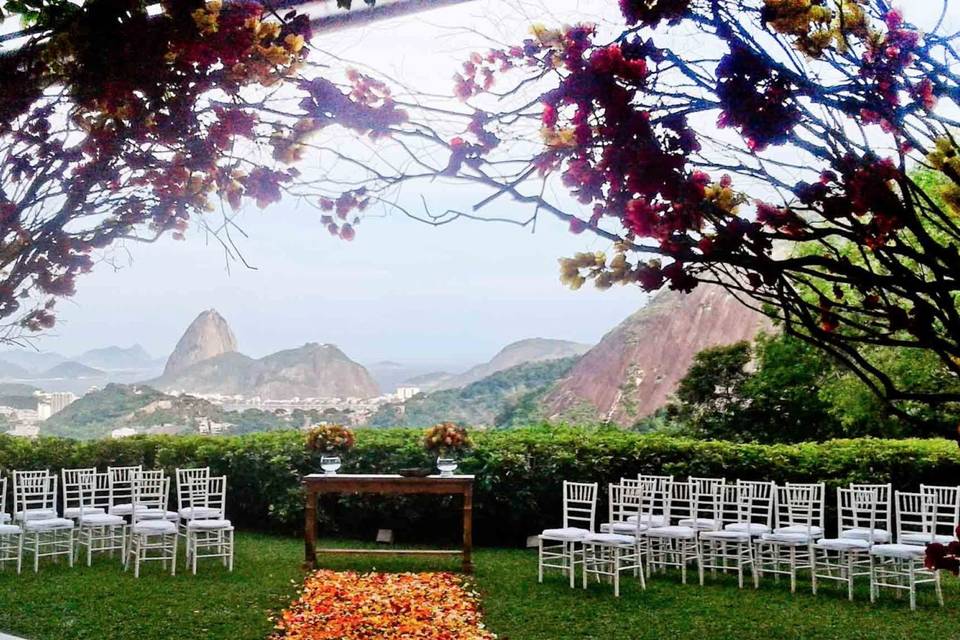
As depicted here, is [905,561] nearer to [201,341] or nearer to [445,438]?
[445,438]

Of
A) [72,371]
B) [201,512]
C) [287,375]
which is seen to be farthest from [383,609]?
[287,375]

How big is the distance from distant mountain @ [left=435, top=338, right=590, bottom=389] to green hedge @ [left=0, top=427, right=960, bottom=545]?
4.63m

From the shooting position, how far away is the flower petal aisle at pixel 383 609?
5.27 metres

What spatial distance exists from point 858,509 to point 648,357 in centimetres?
800

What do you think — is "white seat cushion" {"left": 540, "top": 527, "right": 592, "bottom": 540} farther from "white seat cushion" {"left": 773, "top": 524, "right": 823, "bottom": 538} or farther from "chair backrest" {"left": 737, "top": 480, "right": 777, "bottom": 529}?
"white seat cushion" {"left": 773, "top": 524, "right": 823, "bottom": 538}

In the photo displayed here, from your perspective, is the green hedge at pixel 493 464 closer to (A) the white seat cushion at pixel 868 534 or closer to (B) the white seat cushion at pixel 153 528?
(A) the white seat cushion at pixel 868 534

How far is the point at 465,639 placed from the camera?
5.11m

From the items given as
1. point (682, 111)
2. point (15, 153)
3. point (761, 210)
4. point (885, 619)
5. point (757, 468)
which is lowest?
point (885, 619)

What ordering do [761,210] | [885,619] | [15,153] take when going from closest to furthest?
[761,210], [15,153], [885,619]

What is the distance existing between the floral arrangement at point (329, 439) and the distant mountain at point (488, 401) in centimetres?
429

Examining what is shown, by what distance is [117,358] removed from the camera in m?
10.3

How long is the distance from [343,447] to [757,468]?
354 centimetres

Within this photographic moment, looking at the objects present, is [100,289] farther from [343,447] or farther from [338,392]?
[338,392]

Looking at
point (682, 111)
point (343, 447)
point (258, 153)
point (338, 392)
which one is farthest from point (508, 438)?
point (682, 111)
